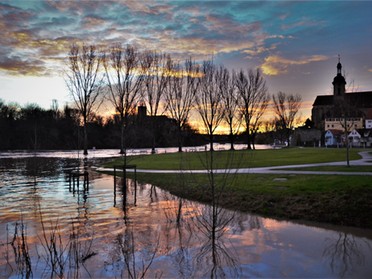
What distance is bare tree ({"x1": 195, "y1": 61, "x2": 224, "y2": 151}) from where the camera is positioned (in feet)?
176

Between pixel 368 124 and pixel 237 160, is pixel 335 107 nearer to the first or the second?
pixel 368 124

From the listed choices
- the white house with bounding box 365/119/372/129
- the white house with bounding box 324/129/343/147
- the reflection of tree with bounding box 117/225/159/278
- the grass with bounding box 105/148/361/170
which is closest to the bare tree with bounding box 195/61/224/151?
the grass with bounding box 105/148/361/170

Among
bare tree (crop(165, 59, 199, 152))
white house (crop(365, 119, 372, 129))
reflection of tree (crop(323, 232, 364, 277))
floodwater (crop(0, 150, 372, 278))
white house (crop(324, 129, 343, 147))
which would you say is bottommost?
reflection of tree (crop(323, 232, 364, 277))

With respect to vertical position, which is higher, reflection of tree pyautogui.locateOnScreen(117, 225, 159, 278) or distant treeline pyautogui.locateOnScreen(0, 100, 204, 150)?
distant treeline pyautogui.locateOnScreen(0, 100, 204, 150)

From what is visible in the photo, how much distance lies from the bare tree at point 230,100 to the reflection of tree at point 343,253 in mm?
45954

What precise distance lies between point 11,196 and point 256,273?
1328 centimetres

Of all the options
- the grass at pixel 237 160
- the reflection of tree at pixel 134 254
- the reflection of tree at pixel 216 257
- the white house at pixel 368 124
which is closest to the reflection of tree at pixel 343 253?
the reflection of tree at pixel 216 257

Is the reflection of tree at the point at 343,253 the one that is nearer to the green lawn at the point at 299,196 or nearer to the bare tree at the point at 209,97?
the green lawn at the point at 299,196

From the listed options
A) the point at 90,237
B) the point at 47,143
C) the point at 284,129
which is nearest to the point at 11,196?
the point at 90,237

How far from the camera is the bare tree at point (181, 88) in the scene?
182 feet

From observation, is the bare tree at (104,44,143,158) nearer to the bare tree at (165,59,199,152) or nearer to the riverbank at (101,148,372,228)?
the bare tree at (165,59,199,152)

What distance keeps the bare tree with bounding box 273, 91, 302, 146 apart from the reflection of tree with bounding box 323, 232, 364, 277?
3322 inches

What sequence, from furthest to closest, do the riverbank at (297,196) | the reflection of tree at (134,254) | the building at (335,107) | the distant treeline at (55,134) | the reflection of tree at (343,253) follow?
1. the building at (335,107)
2. the distant treeline at (55,134)
3. the riverbank at (297,196)
4. the reflection of tree at (343,253)
5. the reflection of tree at (134,254)

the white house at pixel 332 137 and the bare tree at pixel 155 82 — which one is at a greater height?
the bare tree at pixel 155 82
